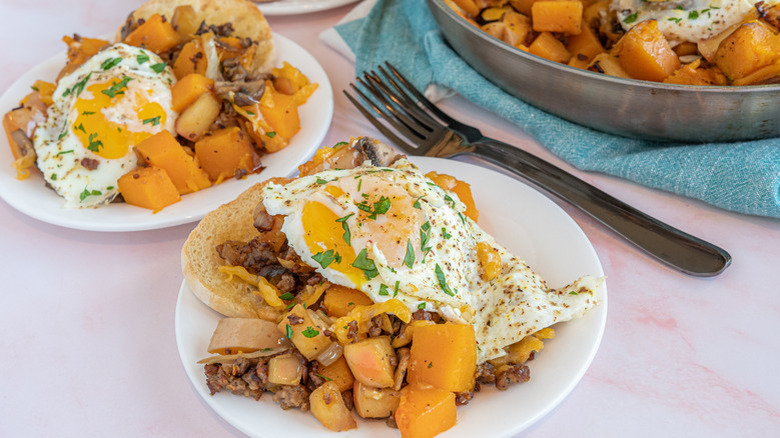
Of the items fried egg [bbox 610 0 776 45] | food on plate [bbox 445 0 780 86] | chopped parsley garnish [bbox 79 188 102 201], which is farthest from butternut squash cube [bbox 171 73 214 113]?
fried egg [bbox 610 0 776 45]

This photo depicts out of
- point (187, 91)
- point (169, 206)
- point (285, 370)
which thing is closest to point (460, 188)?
point (285, 370)

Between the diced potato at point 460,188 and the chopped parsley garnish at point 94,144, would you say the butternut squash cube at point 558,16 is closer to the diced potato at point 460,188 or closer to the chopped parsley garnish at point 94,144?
the diced potato at point 460,188

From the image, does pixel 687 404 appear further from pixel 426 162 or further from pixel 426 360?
pixel 426 162

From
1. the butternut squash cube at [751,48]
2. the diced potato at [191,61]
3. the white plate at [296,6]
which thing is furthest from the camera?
the white plate at [296,6]

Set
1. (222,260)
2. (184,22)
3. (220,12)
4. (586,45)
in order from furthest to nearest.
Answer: (220,12) → (184,22) → (586,45) → (222,260)

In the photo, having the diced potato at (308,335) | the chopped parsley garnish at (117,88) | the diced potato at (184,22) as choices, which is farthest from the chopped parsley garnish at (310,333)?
the diced potato at (184,22)

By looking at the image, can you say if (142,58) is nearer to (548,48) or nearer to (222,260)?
(222,260)
